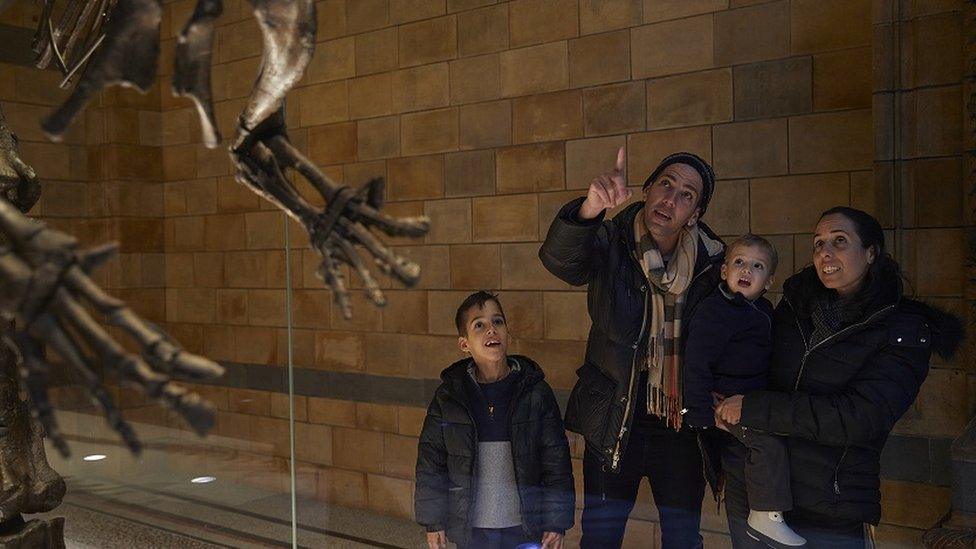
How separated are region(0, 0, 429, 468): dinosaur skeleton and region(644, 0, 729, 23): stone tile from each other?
2.37 m

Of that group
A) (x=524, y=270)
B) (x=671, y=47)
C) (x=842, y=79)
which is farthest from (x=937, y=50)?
(x=524, y=270)

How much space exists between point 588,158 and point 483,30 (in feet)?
2.35

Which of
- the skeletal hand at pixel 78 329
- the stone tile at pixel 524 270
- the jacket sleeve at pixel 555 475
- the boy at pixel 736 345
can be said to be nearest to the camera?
the skeletal hand at pixel 78 329

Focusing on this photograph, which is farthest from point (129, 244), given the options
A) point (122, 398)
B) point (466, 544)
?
point (466, 544)

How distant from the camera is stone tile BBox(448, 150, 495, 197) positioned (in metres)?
3.97

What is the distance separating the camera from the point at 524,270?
378cm

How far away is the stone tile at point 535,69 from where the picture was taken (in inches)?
151

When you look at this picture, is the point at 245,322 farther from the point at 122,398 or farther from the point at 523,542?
the point at 523,542

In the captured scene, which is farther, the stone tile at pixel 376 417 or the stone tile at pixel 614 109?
the stone tile at pixel 376 417

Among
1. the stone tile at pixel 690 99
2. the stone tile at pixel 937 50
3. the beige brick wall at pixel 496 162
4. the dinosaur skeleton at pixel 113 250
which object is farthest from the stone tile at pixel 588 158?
the dinosaur skeleton at pixel 113 250

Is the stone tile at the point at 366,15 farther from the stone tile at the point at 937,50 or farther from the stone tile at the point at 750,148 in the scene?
the stone tile at the point at 937,50

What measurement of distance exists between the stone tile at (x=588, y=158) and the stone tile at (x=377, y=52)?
0.87 meters

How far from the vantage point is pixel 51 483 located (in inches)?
85.0

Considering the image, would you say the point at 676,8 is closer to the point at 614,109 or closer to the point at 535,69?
the point at 614,109
